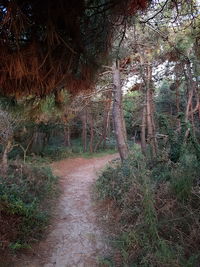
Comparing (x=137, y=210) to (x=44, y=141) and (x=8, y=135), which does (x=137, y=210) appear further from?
(x=44, y=141)

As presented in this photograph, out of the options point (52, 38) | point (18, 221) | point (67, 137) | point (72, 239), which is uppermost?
point (52, 38)

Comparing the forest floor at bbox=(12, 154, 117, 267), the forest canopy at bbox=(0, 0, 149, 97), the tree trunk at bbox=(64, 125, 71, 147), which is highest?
the forest canopy at bbox=(0, 0, 149, 97)

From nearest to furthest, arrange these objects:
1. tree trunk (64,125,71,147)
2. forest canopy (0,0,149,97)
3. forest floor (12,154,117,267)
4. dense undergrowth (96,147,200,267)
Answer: forest canopy (0,0,149,97)
dense undergrowth (96,147,200,267)
forest floor (12,154,117,267)
tree trunk (64,125,71,147)

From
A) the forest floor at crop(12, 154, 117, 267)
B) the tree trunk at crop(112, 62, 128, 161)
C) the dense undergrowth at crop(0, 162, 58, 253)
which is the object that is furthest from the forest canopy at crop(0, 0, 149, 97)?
the tree trunk at crop(112, 62, 128, 161)

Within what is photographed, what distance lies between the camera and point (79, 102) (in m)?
5.49

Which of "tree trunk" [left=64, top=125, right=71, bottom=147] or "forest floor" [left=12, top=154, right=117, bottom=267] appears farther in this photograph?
"tree trunk" [left=64, top=125, right=71, bottom=147]

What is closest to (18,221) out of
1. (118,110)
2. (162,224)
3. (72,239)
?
(72,239)

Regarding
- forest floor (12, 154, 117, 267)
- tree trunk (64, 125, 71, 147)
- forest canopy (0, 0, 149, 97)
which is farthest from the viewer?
tree trunk (64, 125, 71, 147)

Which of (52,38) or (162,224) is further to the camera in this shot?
(162,224)

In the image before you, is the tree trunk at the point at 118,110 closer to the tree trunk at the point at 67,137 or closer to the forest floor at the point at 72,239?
the forest floor at the point at 72,239

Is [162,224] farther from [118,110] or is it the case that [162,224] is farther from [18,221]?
[118,110]

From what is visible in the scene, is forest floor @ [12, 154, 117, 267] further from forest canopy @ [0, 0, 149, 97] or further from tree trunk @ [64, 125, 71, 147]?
tree trunk @ [64, 125, 71, 147]

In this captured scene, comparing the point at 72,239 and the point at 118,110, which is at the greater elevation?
the point at 118,110

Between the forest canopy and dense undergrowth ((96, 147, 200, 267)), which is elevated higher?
the forest canopy
